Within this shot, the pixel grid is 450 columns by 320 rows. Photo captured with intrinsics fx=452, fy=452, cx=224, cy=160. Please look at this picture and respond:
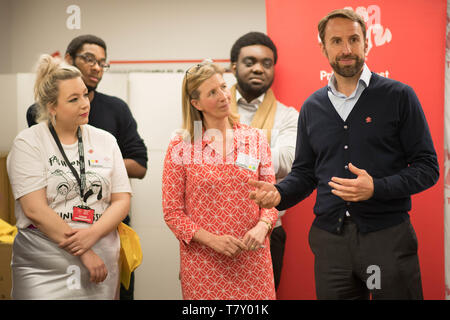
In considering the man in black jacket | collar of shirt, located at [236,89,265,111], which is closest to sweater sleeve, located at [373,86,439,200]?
collar of shirt, located at [236,89,265,111]

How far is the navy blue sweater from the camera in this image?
5.78 feet

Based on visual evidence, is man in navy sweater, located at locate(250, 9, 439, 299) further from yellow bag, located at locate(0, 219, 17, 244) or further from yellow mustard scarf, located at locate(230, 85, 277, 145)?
yellow bag, located at locate(0, 219, 17, 244)

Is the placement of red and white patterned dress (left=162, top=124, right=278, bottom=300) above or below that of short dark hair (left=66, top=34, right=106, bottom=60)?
below

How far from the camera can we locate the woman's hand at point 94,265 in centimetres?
202

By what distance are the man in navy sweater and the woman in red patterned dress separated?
16cm

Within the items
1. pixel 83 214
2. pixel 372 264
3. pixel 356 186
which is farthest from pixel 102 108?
pixel 372 264

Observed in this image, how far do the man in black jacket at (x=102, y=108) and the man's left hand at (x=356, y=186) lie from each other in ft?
3.71

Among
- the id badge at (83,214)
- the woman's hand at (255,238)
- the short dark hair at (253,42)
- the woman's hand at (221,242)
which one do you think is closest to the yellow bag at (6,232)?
the id badge at (83,214)

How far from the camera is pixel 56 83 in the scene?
1.99m

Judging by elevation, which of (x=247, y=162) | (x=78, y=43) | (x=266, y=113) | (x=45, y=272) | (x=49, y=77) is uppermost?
(x=78, y=43)

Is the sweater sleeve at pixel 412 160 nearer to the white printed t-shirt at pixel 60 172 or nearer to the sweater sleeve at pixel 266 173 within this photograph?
the sweater sleeve at pixel 266 173

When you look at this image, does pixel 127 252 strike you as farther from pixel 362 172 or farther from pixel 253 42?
pixel 253 42

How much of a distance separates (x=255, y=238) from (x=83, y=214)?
30.3 inches

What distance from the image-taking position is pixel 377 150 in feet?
6.00
